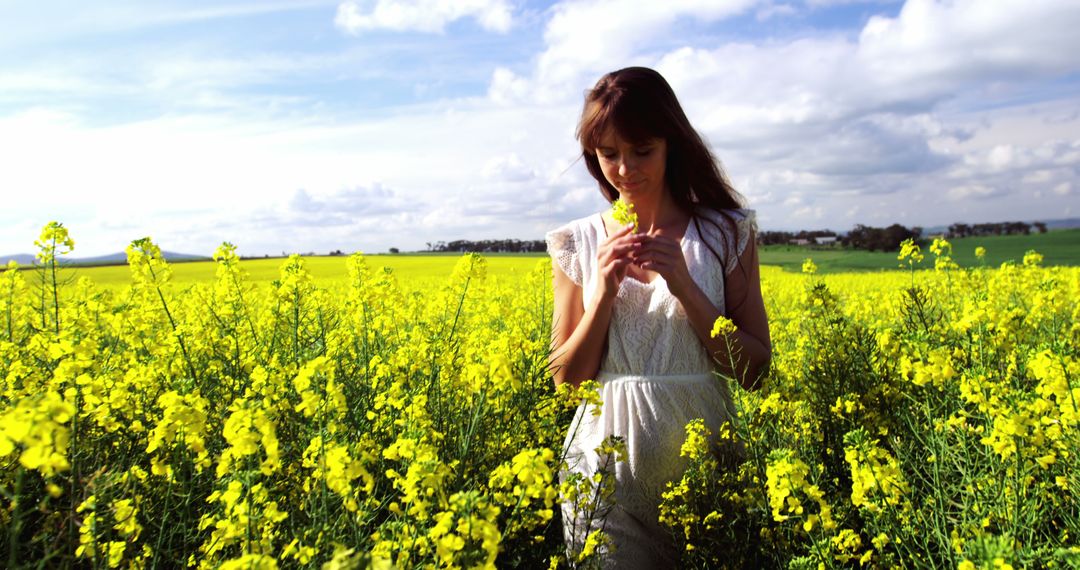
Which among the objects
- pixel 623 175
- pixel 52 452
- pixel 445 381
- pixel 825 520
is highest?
pixel 623 175

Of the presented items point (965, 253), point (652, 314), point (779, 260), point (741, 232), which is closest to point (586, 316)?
point (652, 314)

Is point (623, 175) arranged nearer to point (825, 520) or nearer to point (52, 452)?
point (825, 520)

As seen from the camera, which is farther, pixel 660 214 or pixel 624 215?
pixel 660 214

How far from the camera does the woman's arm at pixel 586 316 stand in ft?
7.27

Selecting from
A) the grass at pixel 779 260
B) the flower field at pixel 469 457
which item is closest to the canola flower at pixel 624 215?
the flower field at pixel 469 457

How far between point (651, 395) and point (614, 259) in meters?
0.54

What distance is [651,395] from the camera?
95.0 inches

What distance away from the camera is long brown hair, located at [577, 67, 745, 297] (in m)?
2.30

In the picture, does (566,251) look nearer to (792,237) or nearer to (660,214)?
(660,214)

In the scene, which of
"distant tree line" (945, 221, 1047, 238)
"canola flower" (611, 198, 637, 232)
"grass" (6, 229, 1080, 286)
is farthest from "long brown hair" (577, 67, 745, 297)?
"distant tree line" (945, 221, 1047, 238)

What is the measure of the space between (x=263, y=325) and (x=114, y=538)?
104 inches

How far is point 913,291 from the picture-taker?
116 inches

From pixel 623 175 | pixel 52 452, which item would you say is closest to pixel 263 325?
pixel 623 175

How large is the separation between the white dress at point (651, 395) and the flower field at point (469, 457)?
116 millimetres
